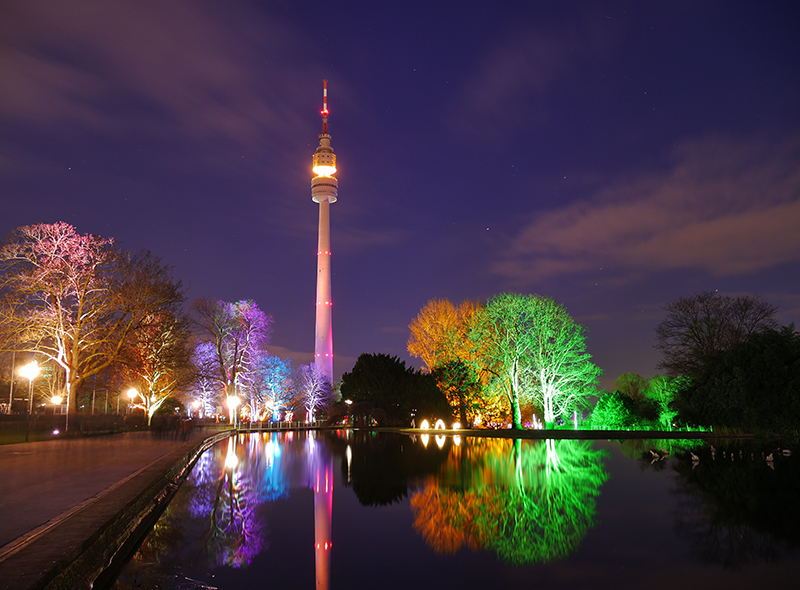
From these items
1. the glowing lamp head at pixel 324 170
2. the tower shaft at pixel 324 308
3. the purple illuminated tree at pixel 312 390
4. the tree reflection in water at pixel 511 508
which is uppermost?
the glowing lamp head at pixel 324 170

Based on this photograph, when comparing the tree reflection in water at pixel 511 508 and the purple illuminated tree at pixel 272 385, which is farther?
the purple illuminated tree at pixel 272 385

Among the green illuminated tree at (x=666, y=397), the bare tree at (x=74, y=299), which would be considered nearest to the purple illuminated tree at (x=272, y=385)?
the bare tree at (x=74, y=299)

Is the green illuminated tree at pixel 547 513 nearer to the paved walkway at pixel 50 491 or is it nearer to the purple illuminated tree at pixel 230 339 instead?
the paved walkway at pixel 50 491

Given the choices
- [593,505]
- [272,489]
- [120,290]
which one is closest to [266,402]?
[120,290]

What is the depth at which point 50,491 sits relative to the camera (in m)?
9.99

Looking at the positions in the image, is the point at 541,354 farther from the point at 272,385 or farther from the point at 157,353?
the point at 272,385

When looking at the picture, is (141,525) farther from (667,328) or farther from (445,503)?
(667,328)

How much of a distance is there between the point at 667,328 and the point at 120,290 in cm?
4196

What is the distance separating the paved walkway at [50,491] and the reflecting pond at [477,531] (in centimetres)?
98

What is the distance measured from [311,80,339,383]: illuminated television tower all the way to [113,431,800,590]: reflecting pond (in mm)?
64718

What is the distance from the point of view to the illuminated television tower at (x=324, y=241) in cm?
8394

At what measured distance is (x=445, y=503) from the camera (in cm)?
1105

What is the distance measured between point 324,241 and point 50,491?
80318 millimetres

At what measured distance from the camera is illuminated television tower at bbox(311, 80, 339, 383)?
83938mm
